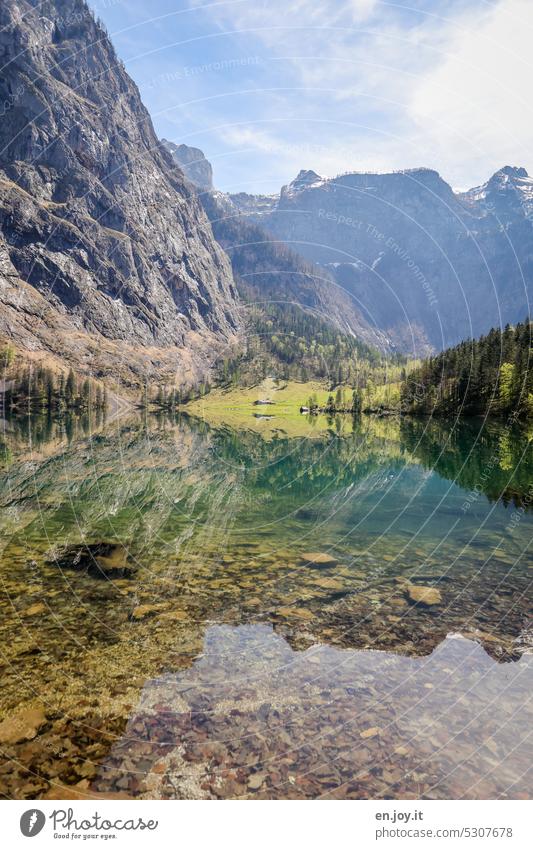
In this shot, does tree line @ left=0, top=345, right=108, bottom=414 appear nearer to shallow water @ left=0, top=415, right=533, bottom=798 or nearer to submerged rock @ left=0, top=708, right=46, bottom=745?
shallow water @ left=0, top=415, right=533, bottom=798

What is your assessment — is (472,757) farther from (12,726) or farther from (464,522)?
(464,522)

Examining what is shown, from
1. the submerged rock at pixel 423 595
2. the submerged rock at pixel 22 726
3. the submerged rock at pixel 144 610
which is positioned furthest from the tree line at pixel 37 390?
the submerged rock at pixel 22 726

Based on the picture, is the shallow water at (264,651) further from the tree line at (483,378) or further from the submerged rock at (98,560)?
the tree line at (483,378)

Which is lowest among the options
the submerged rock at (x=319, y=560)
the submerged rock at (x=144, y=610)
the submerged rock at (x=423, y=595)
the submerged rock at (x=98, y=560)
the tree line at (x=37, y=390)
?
the submerged rock at (x=98, y=560)

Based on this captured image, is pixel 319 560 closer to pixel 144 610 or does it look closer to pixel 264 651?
pixel 264 651

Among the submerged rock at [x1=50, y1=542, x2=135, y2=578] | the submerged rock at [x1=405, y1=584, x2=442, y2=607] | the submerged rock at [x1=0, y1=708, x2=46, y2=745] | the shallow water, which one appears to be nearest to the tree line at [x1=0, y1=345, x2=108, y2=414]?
the shallow water

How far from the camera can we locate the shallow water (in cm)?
807

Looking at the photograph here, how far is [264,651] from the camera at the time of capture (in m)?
12.3

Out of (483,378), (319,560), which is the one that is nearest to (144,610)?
(319,560)

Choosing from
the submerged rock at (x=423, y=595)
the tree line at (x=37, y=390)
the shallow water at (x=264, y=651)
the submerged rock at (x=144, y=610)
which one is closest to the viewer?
the shallow water at (x=264, y=651)

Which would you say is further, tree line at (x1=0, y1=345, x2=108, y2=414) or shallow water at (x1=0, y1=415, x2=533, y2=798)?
tree line at (x1=0, y1=345, x2=108, y2=414)

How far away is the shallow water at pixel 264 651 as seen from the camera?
807 cm

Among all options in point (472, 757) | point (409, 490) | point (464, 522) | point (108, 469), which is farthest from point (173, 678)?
point (108, 469)

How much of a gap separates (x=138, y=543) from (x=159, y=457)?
35.8m
